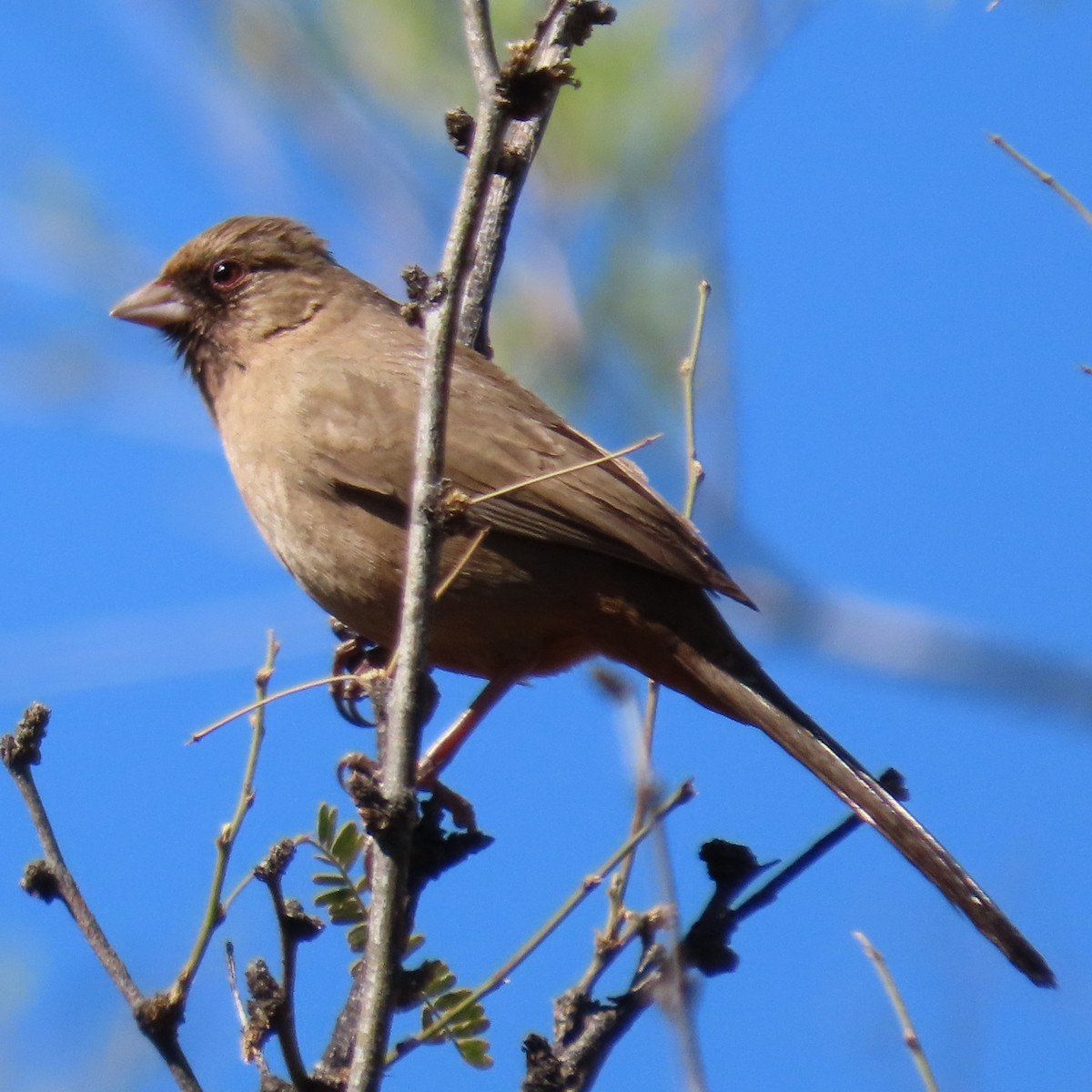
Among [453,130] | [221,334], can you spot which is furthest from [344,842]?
[221,334]

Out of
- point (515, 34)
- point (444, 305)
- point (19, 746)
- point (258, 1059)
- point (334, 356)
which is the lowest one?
point (258, 1059)

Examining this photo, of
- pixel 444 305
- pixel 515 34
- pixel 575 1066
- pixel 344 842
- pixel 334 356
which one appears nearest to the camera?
pixel 444 305

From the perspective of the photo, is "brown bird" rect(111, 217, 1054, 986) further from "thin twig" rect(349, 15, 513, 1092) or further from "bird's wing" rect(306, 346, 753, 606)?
"thin twig" rect(349, 15, 513, 1092)

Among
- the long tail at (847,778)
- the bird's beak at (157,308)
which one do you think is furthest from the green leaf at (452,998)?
the bird's beak at (157,308)

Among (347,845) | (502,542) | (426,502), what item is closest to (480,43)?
(426,502)

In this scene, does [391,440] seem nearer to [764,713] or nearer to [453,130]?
[764,713]

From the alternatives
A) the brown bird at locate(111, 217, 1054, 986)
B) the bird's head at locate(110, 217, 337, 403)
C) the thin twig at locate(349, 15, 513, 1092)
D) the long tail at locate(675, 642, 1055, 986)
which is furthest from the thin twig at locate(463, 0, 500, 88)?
the bird's head at locate(110, 217, 337, 403)

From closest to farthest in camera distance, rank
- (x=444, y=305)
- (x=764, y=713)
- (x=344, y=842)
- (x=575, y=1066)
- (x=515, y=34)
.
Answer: (x=444, y=305) < (x=575, y=1066) < (x=344, y=842) < (x=764, y=713) < (x=515, y=34)

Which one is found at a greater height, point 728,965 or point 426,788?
point 426,788
